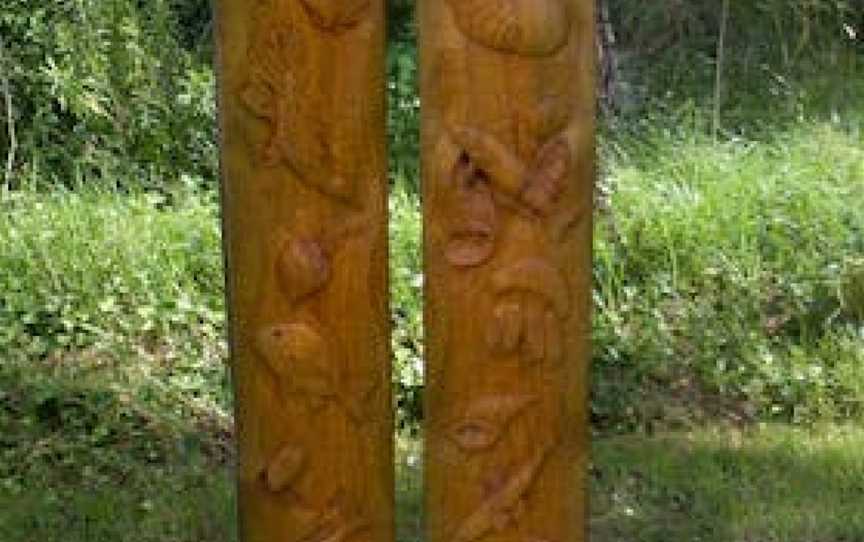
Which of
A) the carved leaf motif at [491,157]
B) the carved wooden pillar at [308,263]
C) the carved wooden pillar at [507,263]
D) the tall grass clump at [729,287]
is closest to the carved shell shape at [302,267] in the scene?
the carved wooden pillar at [308,263]

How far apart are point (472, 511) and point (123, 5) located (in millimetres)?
3286

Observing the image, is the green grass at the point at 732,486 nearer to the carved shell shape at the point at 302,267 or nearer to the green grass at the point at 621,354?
the green grass at the point at 621,354

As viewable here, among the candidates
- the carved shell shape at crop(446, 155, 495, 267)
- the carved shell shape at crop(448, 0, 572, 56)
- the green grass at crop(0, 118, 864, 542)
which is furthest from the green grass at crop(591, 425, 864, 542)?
the carved shell shape at crop(448, 0, 572, 56)

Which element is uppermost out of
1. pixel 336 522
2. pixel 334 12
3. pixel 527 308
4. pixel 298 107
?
pixel 334 12

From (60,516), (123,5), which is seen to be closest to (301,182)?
(60,516)

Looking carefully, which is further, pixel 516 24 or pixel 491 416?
pixel 491 416

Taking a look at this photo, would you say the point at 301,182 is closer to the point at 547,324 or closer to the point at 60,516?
the point at 547,324

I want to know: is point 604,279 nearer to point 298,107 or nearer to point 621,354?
point 621,354

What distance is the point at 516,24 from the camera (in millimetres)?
2141

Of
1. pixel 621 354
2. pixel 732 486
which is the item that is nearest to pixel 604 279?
pixel 621 354

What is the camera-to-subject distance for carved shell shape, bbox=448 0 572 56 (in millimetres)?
2141

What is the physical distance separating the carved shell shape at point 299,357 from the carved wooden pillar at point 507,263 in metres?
0.15

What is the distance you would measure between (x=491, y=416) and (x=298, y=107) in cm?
48

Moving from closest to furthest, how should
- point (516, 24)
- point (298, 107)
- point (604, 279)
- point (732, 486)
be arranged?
point (516, 24) → point (298, 107) → point (732, 486) → point (604, 279)
